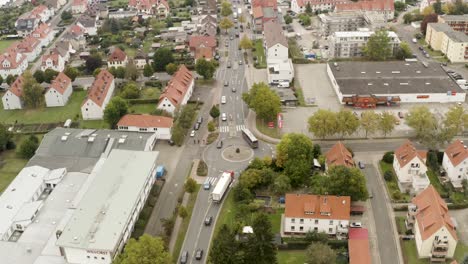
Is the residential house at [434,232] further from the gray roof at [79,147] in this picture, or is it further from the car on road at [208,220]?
the gray roof at [79,147]

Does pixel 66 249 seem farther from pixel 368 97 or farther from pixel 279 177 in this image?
pixel 368 97

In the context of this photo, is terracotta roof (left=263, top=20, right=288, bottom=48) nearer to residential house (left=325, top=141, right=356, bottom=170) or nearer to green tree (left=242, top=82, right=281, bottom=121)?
green tree (left=242, top=82, right=281, bottom=121)

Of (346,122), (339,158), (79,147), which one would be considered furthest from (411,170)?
(79,147)

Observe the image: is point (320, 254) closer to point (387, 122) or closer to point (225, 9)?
point (387, 122)

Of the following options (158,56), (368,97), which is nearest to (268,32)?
(158,56)

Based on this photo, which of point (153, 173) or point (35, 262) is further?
point (153, 173)
